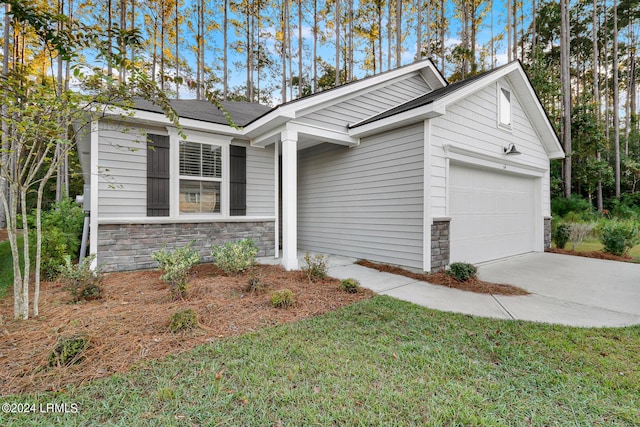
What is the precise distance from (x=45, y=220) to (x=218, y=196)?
314 centimetres

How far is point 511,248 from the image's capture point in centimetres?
771

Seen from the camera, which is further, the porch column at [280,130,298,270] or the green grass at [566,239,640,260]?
the green grass at [566,239,640,260]

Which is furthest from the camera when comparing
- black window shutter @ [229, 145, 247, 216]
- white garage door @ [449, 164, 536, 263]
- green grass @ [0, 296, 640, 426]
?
black window shutter @ [229, 145, 247, 216]

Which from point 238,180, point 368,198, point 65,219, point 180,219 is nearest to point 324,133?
point 368,198

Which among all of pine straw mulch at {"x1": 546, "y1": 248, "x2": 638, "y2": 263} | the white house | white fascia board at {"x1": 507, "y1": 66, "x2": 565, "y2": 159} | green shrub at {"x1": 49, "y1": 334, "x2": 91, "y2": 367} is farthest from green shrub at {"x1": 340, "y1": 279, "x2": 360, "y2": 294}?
pine straw mulch at {"x1": 546, "y1": 248, "x2": 638, "y2": 263}

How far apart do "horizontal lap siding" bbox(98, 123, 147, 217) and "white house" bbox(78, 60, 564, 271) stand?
2 centimetres

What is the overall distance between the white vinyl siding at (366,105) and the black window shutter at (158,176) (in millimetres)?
2803

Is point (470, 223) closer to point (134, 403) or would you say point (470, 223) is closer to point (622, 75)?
point (134, 403)

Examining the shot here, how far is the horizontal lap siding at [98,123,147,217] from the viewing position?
205 inches

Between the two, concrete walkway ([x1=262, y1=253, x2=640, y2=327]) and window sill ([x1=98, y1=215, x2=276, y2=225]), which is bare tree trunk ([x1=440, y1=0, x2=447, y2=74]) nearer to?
concrete walkway ([x1=262, y1=253, x2=640, y2=327])

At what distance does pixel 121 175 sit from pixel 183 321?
384 cm

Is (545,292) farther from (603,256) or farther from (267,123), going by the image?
(267,123)

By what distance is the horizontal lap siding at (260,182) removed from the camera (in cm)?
675

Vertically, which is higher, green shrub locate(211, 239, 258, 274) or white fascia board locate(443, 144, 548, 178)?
white fascia board locate(443, 144, 548, 178)
